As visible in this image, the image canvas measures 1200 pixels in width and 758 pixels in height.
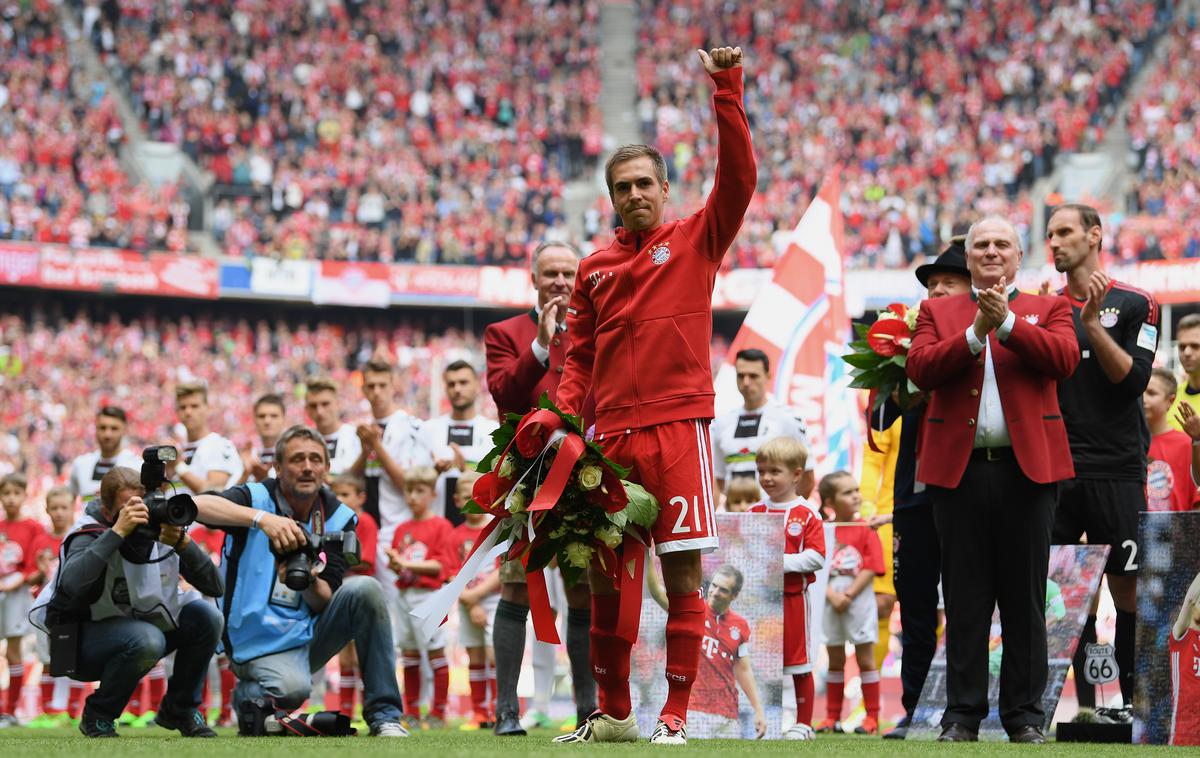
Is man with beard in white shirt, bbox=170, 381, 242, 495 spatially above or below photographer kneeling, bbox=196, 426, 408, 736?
above

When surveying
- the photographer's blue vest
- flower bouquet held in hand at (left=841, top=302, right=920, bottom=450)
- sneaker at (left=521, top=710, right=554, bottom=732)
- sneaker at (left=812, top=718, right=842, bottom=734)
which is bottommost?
sneaker at (left=521, top=710, right=554, bottom=732)

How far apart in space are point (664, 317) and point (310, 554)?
7.23 feet

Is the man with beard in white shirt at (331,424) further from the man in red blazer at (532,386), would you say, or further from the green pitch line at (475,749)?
the green pitch line at (475,749)

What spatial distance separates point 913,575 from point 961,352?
5.00ft

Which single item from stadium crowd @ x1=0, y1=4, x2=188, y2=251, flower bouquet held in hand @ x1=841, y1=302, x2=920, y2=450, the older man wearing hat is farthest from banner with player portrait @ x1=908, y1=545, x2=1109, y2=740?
stadium crowd @ x1=0, y1=4, x2=188, y2=251

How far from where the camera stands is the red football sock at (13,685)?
415 inches

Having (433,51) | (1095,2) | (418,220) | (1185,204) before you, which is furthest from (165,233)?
(1095,2)

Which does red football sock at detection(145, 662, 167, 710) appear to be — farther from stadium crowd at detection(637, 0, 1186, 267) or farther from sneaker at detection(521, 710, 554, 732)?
stadium crowd at detection(637, 0, 1186, 267)

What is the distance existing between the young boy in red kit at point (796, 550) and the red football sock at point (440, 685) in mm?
2400

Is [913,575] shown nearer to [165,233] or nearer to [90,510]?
[90,510]

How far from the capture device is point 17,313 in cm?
3036

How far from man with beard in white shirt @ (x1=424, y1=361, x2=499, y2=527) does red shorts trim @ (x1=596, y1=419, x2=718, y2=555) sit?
14.5 feet

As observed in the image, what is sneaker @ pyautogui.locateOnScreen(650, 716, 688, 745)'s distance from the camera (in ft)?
17.9

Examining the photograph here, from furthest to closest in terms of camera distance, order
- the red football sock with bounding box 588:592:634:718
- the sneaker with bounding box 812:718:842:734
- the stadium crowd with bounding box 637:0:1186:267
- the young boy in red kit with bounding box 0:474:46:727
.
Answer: the stadium crowd with bounding box 637:0:1186:267, the young boy in red kit with bounding box 0:474:46:727, the sneaker with bounding box 812:718:842:734, the red football sock with bounding box 588:592:634:718
